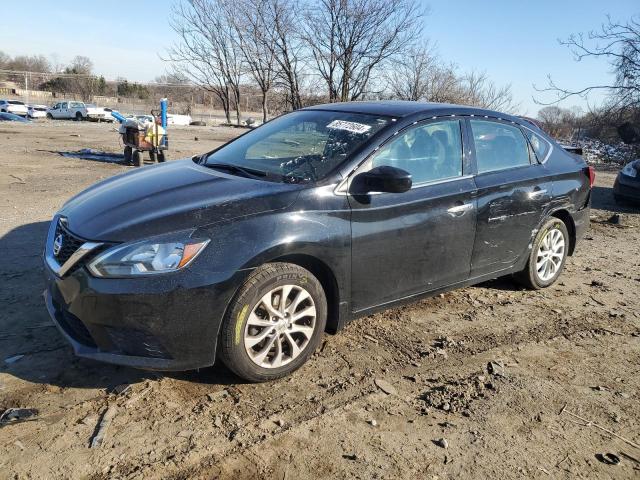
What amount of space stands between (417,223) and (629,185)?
26.4ft

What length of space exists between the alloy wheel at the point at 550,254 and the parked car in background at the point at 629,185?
5.78 metres

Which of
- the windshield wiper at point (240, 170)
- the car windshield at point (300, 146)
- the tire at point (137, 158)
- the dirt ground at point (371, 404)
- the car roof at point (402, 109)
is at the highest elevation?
the car roof at point (402, 109)

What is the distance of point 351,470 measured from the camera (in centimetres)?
246

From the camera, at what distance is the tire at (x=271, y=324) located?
2.94m

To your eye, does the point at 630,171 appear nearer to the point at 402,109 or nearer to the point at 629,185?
the point at 629,185

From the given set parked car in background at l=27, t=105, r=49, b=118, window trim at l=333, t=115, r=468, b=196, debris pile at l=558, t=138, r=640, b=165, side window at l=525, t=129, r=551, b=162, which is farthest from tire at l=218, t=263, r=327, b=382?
parked car in background at l=27, t=105, r=49, b=118

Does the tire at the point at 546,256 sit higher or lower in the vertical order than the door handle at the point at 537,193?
lower

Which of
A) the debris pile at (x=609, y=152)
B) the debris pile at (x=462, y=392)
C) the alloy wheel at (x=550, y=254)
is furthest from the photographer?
the debris pile at (x=609, y=152)

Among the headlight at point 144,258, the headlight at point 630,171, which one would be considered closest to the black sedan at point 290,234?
the headlight at point 144,258

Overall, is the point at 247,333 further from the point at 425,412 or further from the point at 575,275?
the point at 575,275

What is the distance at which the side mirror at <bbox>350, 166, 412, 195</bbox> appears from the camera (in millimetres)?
3273

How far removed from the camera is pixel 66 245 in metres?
3.04

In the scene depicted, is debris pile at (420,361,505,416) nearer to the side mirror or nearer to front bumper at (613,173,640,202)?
the side mirror

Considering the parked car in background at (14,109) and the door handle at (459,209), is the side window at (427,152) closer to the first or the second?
the door handle at (459,209)
